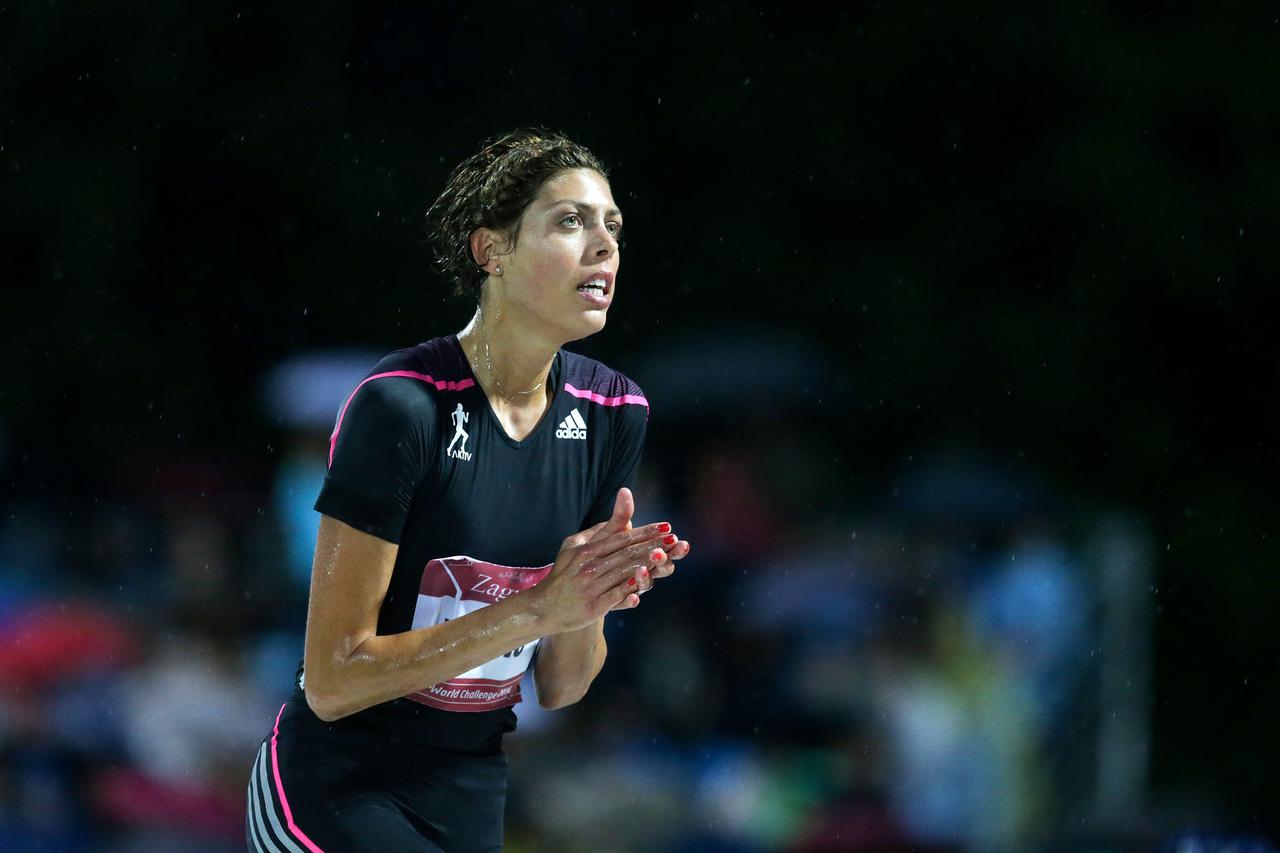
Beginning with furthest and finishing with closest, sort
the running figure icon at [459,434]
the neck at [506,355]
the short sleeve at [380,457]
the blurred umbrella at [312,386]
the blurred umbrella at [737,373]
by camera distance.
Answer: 1. the blurred umbrella at [737,373]
2. the blurred umbrella at [312,386]
3. the neck at [506,355]
4. the running figure icon at [459,434]
5. the short sleeve at [380,457]

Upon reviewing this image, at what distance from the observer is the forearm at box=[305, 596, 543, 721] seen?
2.24 metres

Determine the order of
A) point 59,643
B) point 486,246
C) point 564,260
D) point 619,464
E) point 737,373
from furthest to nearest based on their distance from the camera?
1. point 737,373
2. point 59,643
3. point 619,464
4. point 486,246
5. point 564,260

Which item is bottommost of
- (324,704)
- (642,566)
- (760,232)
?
(324,704)

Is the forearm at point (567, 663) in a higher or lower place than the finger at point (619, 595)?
lower

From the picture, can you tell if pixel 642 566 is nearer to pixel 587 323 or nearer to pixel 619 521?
pixel 619 521

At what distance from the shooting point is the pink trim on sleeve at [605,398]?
106 inches

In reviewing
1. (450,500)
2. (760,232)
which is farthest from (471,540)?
(760,232)

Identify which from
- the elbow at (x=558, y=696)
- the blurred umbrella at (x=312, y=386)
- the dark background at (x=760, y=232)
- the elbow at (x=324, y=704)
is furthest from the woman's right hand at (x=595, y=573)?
the dark background at (x=760, y=232)

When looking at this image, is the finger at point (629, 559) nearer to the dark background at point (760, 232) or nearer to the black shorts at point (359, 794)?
the black shorts at point (359, 794)

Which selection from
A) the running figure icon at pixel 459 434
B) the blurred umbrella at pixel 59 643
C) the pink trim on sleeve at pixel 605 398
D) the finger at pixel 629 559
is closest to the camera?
the finger at pixel 629 559

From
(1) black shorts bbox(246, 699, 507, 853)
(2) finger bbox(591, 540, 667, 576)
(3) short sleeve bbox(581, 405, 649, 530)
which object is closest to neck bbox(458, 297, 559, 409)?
(3) short sleeve bbox(581, 405, 649, 530)

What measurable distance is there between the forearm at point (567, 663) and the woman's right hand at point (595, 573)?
49 centimetres

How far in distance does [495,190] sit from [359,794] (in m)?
1.08

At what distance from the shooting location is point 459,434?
247 cm
